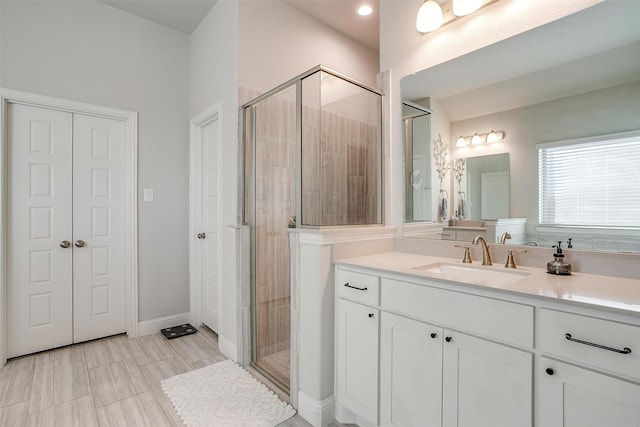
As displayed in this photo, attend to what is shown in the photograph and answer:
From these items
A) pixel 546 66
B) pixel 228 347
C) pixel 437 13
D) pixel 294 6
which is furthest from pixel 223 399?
pixel 294 6

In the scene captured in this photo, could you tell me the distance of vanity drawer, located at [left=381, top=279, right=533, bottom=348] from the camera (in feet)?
3.51

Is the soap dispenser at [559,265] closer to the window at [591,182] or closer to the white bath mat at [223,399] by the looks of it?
the window at [591,182]

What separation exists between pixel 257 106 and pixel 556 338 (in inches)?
88.1

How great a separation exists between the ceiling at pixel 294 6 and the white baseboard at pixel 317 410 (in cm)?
306

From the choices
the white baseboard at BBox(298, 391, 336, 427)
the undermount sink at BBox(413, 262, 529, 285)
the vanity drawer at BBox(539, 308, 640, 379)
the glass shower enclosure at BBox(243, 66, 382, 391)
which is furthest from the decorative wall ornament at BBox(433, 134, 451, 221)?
the white baseboard at BBox(298, 391, 336, 427)

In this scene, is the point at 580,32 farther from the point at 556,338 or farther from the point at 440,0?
the point at 556,338

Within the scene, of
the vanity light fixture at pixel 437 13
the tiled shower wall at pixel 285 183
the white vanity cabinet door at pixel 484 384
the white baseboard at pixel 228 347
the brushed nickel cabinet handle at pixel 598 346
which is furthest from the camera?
the white baseboard at pixel 228 347

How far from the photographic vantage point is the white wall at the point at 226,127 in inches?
97.3

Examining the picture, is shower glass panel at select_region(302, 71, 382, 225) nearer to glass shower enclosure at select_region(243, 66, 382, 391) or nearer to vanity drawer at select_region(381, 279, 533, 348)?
glass shower enclosure at select_region(243, 66, 382, 391)

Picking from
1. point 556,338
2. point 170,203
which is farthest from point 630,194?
point 170,203

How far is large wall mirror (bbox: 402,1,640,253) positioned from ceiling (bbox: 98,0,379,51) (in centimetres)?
131

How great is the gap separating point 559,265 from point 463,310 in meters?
0.55

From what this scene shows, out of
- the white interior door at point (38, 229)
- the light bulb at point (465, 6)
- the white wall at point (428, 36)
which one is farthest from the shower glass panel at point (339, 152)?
the white interior door at point (38, 229)

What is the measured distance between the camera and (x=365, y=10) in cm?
274
